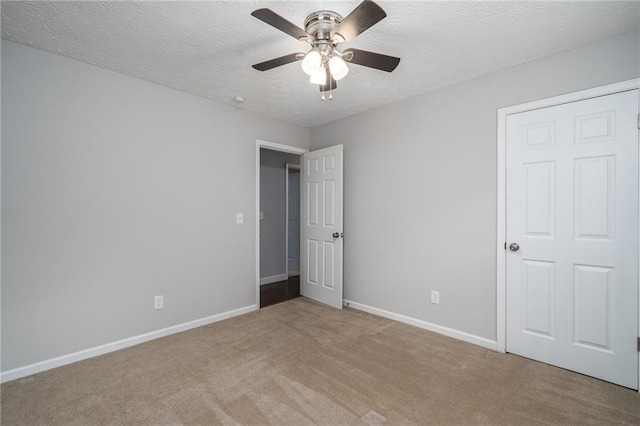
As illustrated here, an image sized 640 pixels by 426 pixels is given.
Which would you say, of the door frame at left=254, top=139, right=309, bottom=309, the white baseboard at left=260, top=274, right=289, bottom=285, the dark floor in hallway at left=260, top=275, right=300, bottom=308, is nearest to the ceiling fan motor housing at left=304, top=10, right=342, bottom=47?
the door frame at left=254, top=139, right=309, bottom=309

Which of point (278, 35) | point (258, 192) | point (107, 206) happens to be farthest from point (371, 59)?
point (107, 206)

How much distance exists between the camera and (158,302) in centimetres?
281

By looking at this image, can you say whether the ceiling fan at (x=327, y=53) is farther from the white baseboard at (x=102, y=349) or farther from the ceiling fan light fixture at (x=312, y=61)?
the white baseboard at (x=102, y=349)

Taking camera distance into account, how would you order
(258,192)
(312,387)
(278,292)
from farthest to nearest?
(278,292), (258,192), (312,387)

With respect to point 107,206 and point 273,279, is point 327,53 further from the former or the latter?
point 273,279

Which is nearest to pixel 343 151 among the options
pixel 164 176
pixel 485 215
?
pixel 485 215

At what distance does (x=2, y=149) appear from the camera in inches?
81.7

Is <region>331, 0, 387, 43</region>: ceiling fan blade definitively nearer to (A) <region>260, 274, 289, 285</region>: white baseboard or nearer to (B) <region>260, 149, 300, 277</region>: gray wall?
(B) <region>260, 149, 300, 277</region>: gray wall

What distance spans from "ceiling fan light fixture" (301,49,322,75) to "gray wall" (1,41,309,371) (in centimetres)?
181

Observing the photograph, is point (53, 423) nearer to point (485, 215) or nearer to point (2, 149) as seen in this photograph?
point (2, 149)

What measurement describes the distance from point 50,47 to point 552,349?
4.57 metres

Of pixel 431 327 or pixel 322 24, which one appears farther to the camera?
pixel 431 327

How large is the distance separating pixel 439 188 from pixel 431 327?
1.43 meters

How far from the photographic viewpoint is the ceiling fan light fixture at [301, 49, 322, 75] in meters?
1.72
